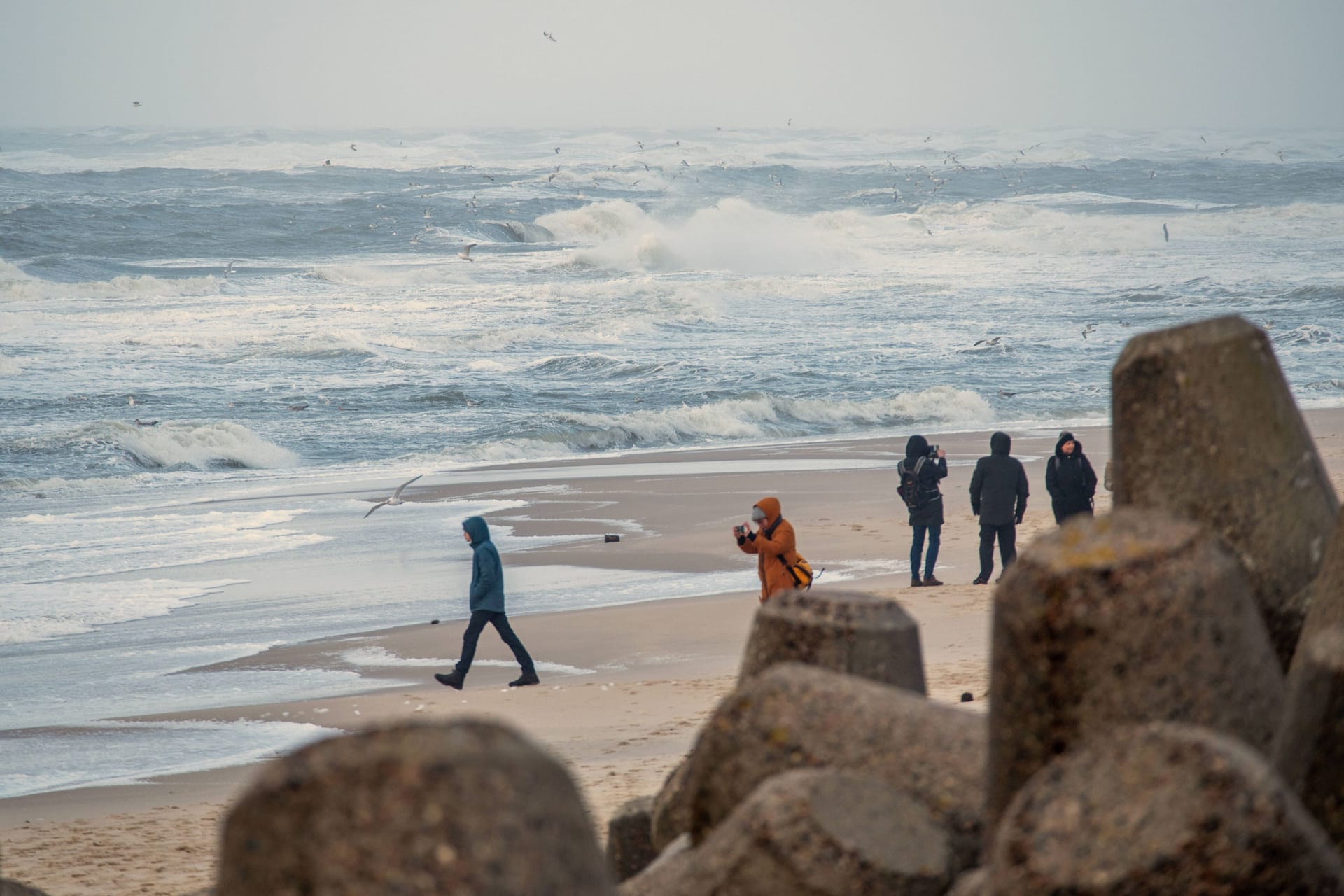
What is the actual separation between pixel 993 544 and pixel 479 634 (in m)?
4.21

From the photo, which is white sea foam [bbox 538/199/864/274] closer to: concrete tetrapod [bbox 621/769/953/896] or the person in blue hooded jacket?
the person in blue hooded jacket

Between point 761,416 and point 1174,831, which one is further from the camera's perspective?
point 761,416

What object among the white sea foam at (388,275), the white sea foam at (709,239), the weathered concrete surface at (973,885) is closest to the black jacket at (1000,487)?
the weathered concrete surface at (973,885)

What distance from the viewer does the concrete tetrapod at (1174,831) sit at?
157 cm

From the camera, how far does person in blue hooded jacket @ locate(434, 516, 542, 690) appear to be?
27.9 feet

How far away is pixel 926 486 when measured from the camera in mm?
10820

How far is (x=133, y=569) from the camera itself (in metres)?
11.7

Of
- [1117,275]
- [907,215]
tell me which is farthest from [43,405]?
[907,215]

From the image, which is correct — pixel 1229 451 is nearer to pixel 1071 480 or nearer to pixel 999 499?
pixel 1071 480

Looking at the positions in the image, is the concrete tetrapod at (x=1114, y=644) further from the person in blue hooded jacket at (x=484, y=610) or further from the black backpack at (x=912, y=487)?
the black backpack at (x=912, y=487)

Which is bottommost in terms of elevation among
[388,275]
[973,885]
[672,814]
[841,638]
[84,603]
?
[84,603]

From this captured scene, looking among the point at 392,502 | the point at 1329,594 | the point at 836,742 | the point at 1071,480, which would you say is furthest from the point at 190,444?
the point at 1329,594

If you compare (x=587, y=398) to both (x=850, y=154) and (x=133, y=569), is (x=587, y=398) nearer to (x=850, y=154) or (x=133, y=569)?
(x=133, y=569)

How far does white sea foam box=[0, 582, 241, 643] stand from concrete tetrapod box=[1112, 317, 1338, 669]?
8.79 meters
